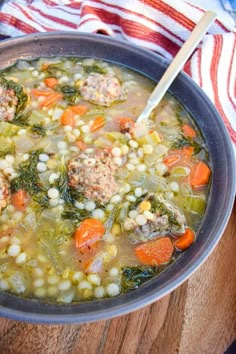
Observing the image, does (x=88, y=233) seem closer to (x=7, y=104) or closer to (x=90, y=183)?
(x=90, y=183)

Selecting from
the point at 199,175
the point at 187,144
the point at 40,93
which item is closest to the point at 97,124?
the point at 40,93

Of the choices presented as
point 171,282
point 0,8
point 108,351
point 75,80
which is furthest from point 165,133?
point 0,8

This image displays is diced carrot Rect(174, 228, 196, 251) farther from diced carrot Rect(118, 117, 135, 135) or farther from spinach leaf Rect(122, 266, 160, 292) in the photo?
diced carrot Rect(118, 117, 135, 135)

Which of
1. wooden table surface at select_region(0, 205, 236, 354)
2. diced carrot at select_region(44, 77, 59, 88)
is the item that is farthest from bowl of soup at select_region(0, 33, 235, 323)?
wooden table surface at select_region(0, 205, 236, 354)

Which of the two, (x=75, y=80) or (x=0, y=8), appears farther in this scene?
(x=0, y=8)

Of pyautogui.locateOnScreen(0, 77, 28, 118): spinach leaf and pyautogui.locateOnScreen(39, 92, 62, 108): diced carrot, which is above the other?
pyautogui.locateOnScreen(39, 92, 62, 108): diced carrot

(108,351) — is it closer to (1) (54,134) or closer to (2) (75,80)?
(1) (54,134)
